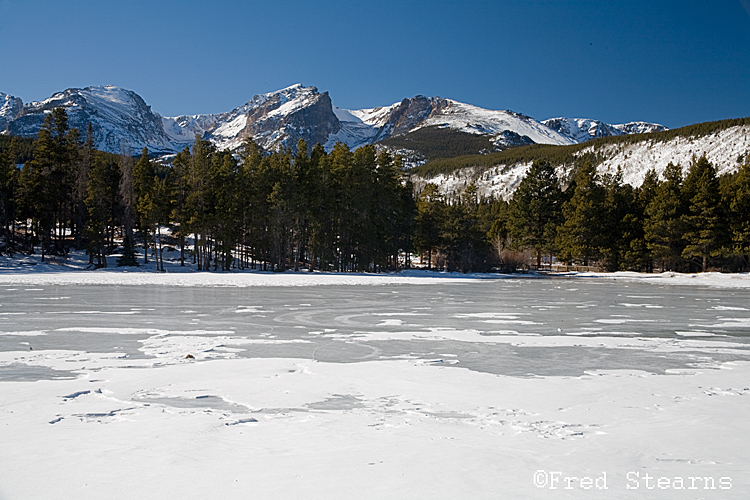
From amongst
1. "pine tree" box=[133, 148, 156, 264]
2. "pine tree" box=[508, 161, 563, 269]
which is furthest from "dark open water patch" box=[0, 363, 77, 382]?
"pine tree" box=[508, 161, 563, 269]

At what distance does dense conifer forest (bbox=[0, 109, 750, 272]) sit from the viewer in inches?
2047

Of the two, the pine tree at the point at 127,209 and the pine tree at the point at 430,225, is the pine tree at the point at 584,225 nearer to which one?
the pine tree at the point at 430,225

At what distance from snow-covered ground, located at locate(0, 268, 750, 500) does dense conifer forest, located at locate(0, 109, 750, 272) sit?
133ft

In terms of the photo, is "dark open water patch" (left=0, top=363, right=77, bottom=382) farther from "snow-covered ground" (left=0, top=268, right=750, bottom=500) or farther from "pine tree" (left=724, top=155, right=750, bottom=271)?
"pine tree" (left=724, top=155, right=750, bottom=271)

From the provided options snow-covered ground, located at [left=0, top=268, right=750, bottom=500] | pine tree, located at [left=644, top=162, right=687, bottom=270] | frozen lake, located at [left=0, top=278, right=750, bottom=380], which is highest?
pine tree, located at [left=644, top=162, right=687, bottom=270]

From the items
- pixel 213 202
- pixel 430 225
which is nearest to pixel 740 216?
pixel 430 225

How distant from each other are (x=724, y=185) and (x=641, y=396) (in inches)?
2367

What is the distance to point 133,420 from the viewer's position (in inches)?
228

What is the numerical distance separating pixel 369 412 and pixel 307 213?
154ft

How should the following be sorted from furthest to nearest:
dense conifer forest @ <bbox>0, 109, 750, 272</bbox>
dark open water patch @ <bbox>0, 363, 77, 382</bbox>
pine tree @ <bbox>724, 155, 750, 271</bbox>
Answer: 1. dense conifer forest @ <bbox>0, 109, 750, 272</bbox>
2. pine tree @ <bbox>724, 155, 750, 271</bbox>
3. dark open water patch @ <bbox>0, 363, 77, 382</bbox>

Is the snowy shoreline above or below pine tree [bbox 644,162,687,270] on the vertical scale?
below

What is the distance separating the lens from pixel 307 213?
2068 inches

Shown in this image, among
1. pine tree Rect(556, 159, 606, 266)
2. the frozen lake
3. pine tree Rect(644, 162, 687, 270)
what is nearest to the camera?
the frozen lake

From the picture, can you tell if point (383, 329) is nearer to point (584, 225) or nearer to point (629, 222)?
point (584, 225)
